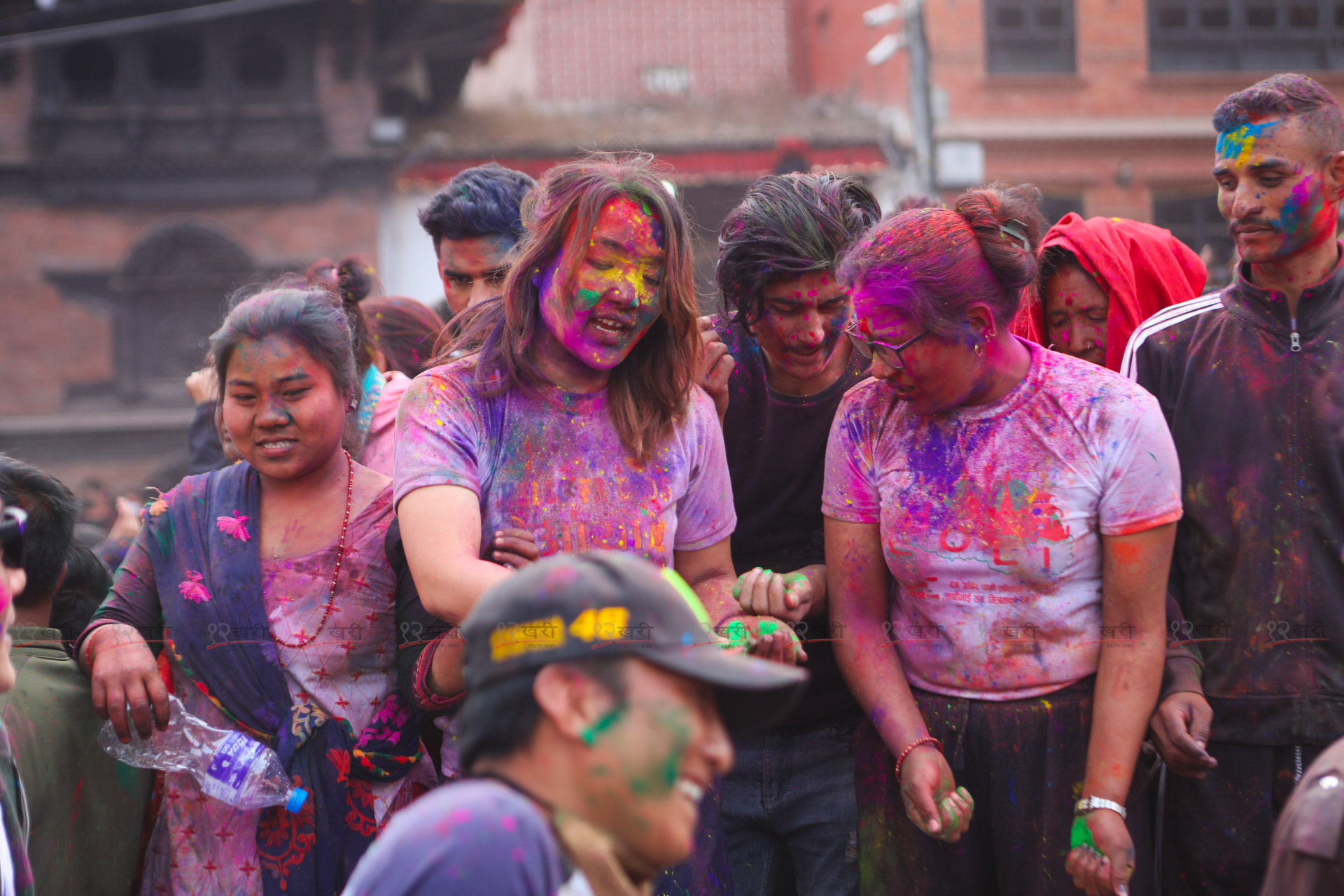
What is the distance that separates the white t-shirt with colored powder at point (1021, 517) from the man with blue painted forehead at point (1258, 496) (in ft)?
1.06

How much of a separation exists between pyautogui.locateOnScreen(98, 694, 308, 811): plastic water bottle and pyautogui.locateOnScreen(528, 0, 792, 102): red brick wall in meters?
18.7

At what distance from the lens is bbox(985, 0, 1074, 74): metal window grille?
1603 centimetres

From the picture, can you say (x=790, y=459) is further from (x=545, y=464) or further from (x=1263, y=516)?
(x=1263, y=516)

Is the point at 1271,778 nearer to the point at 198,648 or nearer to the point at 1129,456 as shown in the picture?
the point at 1129,456

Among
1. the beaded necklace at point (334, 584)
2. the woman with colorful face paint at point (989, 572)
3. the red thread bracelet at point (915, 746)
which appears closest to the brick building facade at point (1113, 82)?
the woman with colorful face paint at point (989, 572)

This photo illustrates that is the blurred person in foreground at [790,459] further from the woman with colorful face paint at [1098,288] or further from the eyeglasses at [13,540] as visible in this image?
the eyeglasses at [13,540]

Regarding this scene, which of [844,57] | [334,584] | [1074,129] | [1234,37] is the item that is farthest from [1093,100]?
[334,584]

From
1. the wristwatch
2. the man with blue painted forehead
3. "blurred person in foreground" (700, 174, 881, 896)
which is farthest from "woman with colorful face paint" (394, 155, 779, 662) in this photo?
the man with blue painted forehead

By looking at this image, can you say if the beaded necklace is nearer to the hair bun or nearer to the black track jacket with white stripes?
the hair bun

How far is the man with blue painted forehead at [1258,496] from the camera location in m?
2.62

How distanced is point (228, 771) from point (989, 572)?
1.67 meters

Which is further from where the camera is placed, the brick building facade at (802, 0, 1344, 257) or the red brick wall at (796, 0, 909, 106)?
the red brick wall at (796, 0, 909, 106)

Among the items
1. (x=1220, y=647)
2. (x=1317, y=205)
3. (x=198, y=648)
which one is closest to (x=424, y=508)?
(x=198, y=648)

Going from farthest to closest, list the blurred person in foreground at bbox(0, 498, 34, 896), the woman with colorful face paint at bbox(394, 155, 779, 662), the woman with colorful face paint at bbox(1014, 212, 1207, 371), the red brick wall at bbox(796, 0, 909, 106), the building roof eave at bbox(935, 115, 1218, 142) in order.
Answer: the red brick wall at bbox(796, 0, 909, 106) < the building roof eave at bbox(935, 115, 1218, 142) < the woman with colorful face paint at bbox(1014, 212, 1207, 371) < the woman with colorful face paint at bbox(394, 155, 779, 662) < the blurred person in foreground at bbox(0, 498, 34, 896)
